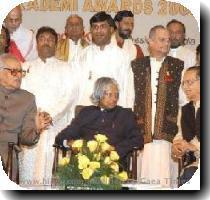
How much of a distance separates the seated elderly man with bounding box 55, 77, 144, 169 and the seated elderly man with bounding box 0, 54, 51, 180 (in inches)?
5.1

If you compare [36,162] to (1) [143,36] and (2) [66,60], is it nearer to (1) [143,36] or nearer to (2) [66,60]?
(2) [66,60]

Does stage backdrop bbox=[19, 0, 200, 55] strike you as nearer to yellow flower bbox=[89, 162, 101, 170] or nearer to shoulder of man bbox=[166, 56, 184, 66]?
shoulder of man bbox=[166, 56, 184, 66]

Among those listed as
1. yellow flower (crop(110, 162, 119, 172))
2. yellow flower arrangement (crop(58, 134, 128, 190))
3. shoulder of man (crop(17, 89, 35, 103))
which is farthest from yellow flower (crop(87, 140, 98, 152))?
shoulder of man (crop(17, 89, 35, 103))

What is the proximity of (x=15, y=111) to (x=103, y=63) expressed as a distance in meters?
0.46

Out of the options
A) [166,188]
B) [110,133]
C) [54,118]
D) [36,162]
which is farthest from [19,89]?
[166,188]

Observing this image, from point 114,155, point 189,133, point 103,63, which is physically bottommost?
point 114,155

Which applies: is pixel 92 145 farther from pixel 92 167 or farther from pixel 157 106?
pixel 157 106

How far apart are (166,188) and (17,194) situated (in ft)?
2.25

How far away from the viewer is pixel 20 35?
5.79ft

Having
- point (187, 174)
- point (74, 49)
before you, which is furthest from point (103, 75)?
point (187, 174)

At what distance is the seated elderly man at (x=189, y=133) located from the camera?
1.78 metres

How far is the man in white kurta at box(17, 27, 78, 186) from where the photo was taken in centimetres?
176

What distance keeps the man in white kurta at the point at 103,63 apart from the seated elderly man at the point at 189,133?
256 mm

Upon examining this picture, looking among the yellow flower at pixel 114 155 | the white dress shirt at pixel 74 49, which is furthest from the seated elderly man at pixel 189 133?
the white dress shirt at pixel 74 49
